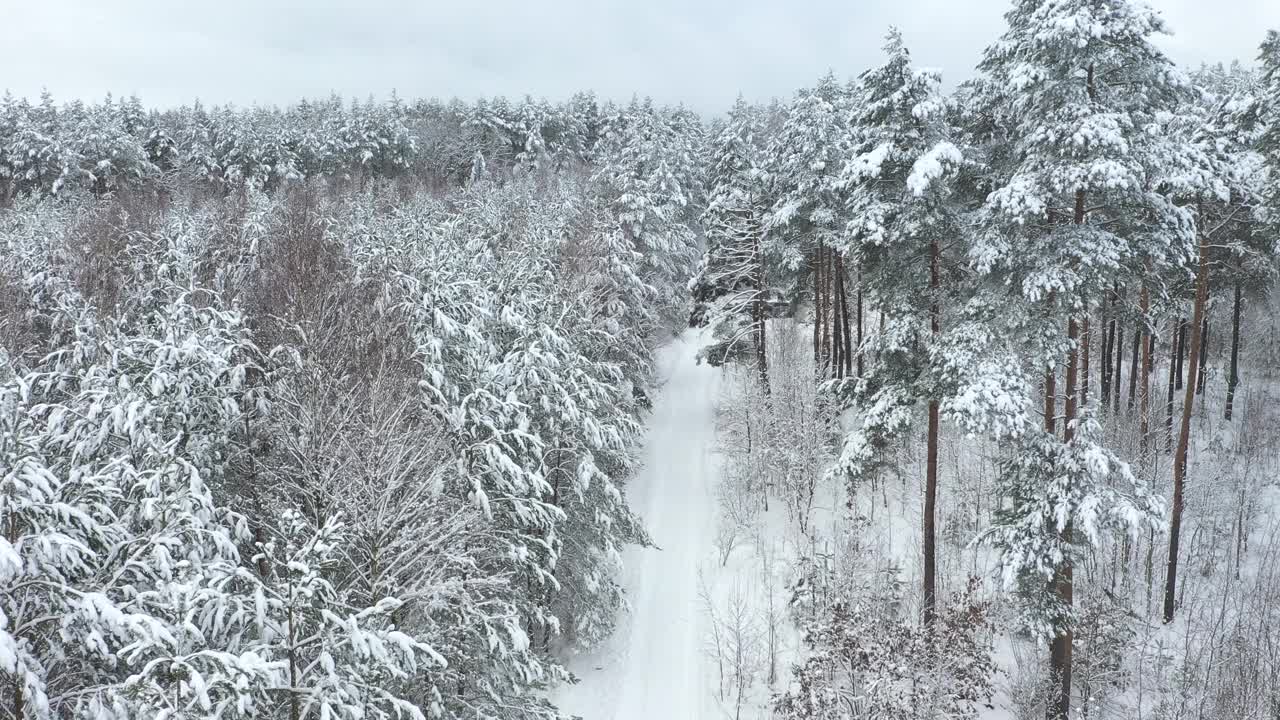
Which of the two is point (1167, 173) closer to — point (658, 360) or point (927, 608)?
point (927, 608)

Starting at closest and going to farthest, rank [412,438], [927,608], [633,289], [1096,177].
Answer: [1096,177] < [412,438] < [927,608] < [633,289]

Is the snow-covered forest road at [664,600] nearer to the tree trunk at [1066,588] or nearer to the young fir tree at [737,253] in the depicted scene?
the young fir tree at [737,253]

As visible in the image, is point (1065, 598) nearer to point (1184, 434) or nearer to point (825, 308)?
point (1184, 434)

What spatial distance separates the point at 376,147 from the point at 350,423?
60685 mm

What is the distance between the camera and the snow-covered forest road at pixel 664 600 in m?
17.9

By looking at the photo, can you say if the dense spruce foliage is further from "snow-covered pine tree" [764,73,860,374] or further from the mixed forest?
"snow-covered pine tree" [764,73,860,374]

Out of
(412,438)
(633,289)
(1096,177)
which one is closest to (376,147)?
(633,289)

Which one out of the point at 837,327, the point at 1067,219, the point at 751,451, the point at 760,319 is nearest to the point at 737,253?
the point at 760,319

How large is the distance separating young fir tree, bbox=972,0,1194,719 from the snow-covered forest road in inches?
359

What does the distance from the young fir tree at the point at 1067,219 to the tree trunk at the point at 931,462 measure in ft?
5.82

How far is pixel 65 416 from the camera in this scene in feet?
32.8

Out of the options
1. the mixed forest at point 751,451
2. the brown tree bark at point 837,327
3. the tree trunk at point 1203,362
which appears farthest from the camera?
the tree trunk at point 1203,362

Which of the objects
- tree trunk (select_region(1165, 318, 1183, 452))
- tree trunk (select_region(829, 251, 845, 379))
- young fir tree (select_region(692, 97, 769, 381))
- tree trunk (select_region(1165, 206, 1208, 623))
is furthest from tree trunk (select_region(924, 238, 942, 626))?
young fir tree (select_region(692, 97, 769, 381))

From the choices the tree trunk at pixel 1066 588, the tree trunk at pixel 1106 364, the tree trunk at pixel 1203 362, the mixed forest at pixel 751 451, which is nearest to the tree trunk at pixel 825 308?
the mixed forest at pixel 751 451
